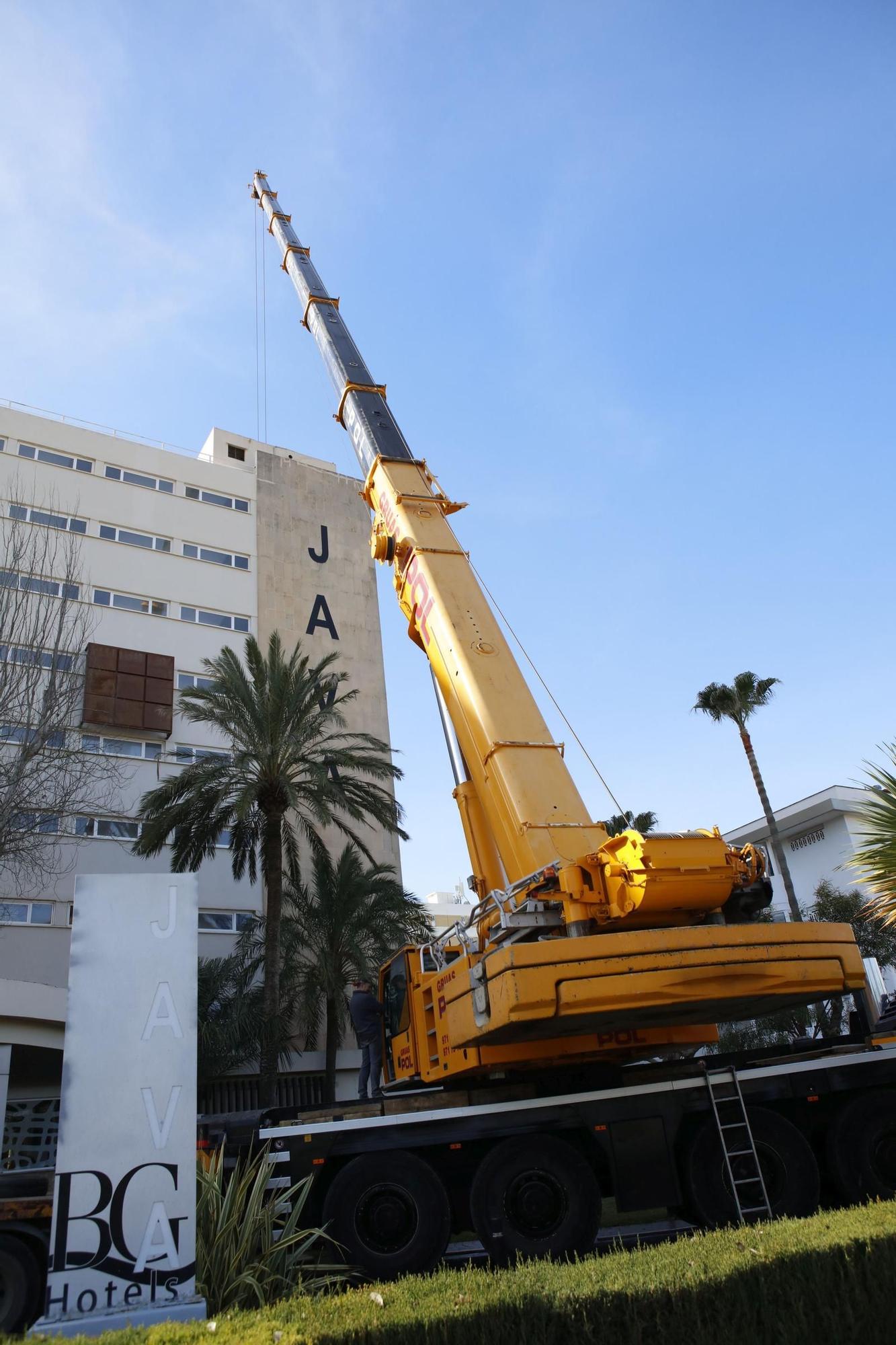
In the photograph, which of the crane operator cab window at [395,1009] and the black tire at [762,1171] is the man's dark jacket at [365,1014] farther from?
the black tire at [762,1171]

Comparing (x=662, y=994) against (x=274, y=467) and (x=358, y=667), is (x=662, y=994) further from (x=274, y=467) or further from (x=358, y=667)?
(x=274, y=467)

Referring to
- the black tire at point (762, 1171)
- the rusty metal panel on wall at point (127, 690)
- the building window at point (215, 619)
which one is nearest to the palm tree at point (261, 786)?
the rusty metal panel on wall at point (127, 690)

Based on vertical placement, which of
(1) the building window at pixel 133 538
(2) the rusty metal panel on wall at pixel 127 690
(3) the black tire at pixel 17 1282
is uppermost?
(1) the building window at pixel 133 538

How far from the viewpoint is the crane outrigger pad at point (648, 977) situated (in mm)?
7027

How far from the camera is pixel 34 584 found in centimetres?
2650

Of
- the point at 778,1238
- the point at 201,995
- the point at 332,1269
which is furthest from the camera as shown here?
the point at 201,995

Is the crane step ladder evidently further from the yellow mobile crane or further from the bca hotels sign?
the bca hotels sign

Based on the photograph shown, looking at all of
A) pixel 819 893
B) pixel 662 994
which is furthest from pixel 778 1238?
pixel 819 893

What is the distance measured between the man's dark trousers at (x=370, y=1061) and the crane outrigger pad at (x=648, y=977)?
3.91 metres

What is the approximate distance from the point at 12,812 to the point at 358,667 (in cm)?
2068

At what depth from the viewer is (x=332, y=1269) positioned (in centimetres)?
770

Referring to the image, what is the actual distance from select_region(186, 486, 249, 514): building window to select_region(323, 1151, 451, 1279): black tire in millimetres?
32194

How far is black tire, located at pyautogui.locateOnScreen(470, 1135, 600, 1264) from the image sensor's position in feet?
27.0

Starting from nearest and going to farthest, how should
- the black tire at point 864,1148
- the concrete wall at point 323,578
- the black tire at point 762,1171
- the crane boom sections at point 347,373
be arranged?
the black tire at point 762,1171, the black tire at point 864,1148, the crane boom sections at point 347,373, the concrete wall at point 323,578
